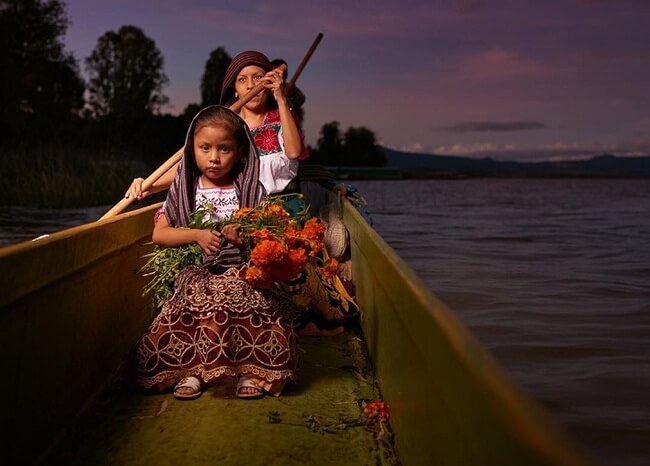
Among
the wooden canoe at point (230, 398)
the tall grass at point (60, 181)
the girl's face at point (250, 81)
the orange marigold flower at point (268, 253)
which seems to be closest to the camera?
the wooden canoe at point (230, 398)

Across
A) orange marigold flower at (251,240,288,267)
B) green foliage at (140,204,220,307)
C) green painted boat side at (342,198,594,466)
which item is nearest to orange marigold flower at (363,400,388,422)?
green painted boat side at (342,198,594,466)

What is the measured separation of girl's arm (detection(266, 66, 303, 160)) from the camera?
13.5 feet

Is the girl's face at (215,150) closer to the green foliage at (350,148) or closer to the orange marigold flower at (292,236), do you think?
the orange marigold flower at (292,236)

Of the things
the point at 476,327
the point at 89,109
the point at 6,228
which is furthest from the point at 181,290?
the point at 89,109

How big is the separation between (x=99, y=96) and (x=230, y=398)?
59.2 m

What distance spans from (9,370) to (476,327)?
553 cm

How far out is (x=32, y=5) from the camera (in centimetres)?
3531

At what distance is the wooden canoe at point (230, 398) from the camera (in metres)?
1.46

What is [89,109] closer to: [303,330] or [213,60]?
[213,60]

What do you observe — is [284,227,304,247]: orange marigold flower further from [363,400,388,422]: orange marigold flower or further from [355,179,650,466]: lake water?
[363,400,388,422]: orange marigold flower

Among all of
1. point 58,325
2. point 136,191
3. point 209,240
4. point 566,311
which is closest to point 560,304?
point 566,311

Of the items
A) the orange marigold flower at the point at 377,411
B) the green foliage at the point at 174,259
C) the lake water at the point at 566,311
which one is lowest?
the lake water at the point at 566,311

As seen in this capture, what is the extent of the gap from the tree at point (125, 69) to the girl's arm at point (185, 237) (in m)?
56.0

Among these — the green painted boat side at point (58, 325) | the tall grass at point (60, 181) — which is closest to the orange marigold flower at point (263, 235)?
the green painted boat side at point (58, 325)
